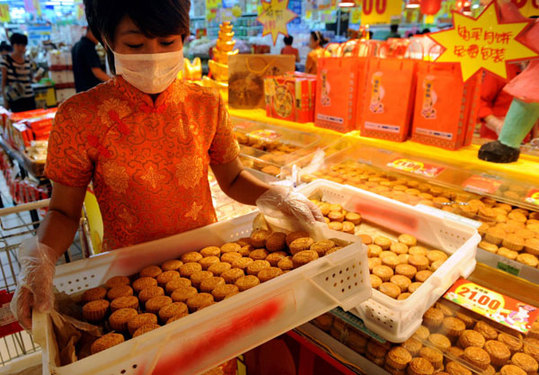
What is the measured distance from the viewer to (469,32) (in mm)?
2002

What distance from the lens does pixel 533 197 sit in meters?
1.89

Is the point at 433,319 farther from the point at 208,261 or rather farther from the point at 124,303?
the point at 124,303

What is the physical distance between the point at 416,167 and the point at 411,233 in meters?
0.56

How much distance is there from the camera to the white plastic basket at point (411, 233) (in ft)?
4.09

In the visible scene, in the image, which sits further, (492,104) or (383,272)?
(492,104)

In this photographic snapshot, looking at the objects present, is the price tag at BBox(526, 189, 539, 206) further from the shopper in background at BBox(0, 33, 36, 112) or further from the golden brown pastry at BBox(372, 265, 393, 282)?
the shopper in background at BBox(0, 33, 36, 112)

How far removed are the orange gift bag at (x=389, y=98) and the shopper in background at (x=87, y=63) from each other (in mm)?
3827

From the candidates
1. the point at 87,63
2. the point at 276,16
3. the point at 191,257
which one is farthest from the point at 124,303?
the point at 87,63

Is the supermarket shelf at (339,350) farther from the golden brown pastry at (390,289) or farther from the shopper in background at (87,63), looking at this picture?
the shopper in background at (87,63)

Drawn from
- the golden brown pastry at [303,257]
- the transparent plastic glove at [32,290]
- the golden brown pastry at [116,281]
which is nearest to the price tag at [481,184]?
the golden brown pastry at [303,257]

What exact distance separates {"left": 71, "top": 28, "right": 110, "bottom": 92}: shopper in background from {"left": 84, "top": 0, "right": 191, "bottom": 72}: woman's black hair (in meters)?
4.21

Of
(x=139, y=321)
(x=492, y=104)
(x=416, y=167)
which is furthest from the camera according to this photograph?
(x=492, y=104)

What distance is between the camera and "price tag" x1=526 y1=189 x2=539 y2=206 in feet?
6.08

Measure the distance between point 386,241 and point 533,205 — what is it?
Answer: 79 cm
